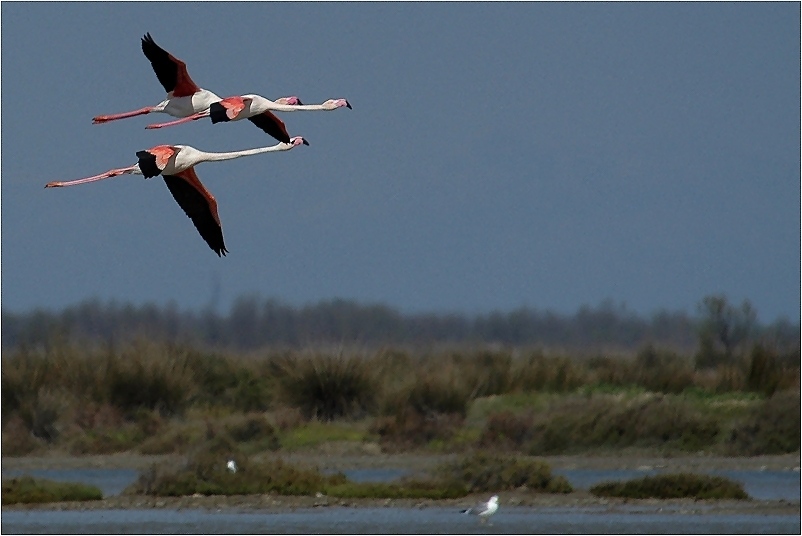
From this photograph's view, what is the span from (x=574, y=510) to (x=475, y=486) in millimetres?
1482

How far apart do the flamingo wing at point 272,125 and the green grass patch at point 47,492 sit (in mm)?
8628

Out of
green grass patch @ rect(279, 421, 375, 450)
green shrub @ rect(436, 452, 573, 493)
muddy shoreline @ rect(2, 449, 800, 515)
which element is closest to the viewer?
muddy shoreline @ rect(2, 449, 800, 515)

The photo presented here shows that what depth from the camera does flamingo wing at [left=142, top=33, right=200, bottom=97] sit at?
16500mm

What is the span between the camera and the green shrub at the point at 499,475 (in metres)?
24.8

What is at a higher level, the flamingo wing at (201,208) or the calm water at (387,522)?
the flamingo wing at (201,208)

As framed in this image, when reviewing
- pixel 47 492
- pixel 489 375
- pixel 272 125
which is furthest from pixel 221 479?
pixel 489 375

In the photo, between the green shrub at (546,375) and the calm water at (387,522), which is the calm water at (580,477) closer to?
the calm water at (387,522)

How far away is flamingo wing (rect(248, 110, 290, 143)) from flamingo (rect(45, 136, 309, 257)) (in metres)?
0.69

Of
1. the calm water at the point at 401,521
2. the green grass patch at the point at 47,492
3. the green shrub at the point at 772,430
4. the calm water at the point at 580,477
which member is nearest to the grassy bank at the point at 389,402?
the green shrub at the point at 772,430

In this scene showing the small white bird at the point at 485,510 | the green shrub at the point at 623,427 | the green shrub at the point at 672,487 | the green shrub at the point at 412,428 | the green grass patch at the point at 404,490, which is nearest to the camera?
the small white bird at the point at 485,510

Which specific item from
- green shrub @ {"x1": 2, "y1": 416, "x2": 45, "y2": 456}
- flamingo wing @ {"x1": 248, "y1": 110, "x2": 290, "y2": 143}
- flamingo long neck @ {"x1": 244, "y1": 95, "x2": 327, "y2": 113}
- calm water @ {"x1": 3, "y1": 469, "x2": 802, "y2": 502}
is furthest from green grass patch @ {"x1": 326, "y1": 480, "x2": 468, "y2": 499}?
flamingo long neck @ {"x1": 244, "y1": 95, "x2": 327, "y2": 113}

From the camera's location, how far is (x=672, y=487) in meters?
24.5

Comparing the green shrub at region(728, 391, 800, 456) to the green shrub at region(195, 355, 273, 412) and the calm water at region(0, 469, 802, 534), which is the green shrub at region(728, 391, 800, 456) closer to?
the calm water at region(0, 469, 802, 534)

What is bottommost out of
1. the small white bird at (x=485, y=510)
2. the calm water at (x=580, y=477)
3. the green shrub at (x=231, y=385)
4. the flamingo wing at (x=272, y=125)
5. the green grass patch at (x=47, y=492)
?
the calm water at (x=580, y=477)
